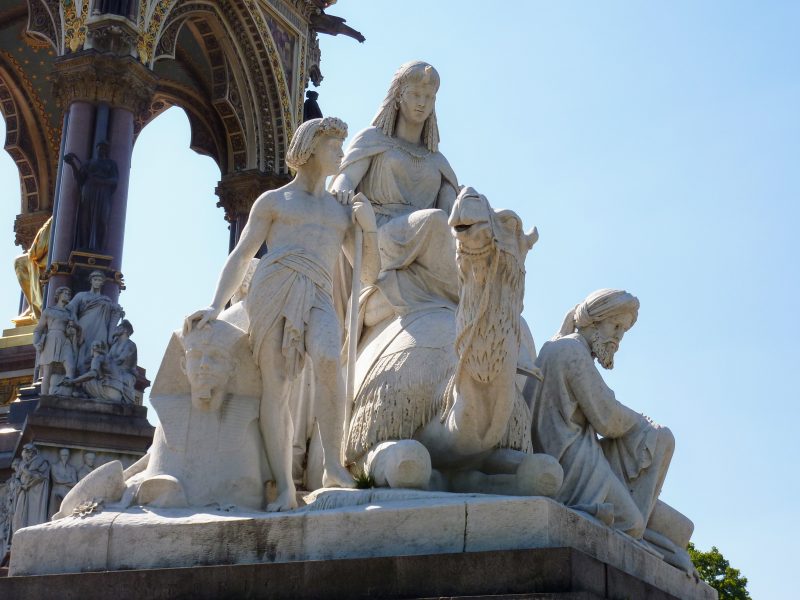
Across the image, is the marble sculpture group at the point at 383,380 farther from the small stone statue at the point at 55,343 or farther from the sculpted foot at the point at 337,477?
the small stone statue at the point at 55,343

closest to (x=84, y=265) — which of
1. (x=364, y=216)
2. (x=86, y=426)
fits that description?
(x=86, y=426)

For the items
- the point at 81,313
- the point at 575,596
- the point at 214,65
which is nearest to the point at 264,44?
the point at 214,65

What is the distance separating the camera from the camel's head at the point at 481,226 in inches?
273

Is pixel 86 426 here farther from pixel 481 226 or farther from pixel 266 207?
pixel 481 226

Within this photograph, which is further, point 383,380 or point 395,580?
point 383,380

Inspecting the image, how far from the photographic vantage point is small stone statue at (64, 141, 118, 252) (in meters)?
23.0

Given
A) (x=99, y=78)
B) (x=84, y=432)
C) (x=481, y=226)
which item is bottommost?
(x=481, y=226)

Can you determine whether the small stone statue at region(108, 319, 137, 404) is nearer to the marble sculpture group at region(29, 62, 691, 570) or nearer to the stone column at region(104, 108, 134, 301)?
the stone column at region(104, 108, 134, 301)

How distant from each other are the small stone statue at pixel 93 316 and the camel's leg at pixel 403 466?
1479cm

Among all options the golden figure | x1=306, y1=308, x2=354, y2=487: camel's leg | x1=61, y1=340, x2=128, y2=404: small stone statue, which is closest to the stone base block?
x1=306, y1=308, x2=354, y2=487: camel's leg

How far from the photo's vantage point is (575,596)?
601 cm

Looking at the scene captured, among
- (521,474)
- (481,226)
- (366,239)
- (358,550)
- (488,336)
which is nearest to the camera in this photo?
(358,550)

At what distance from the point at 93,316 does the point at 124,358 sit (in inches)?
35.0

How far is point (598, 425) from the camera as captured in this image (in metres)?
8.12
